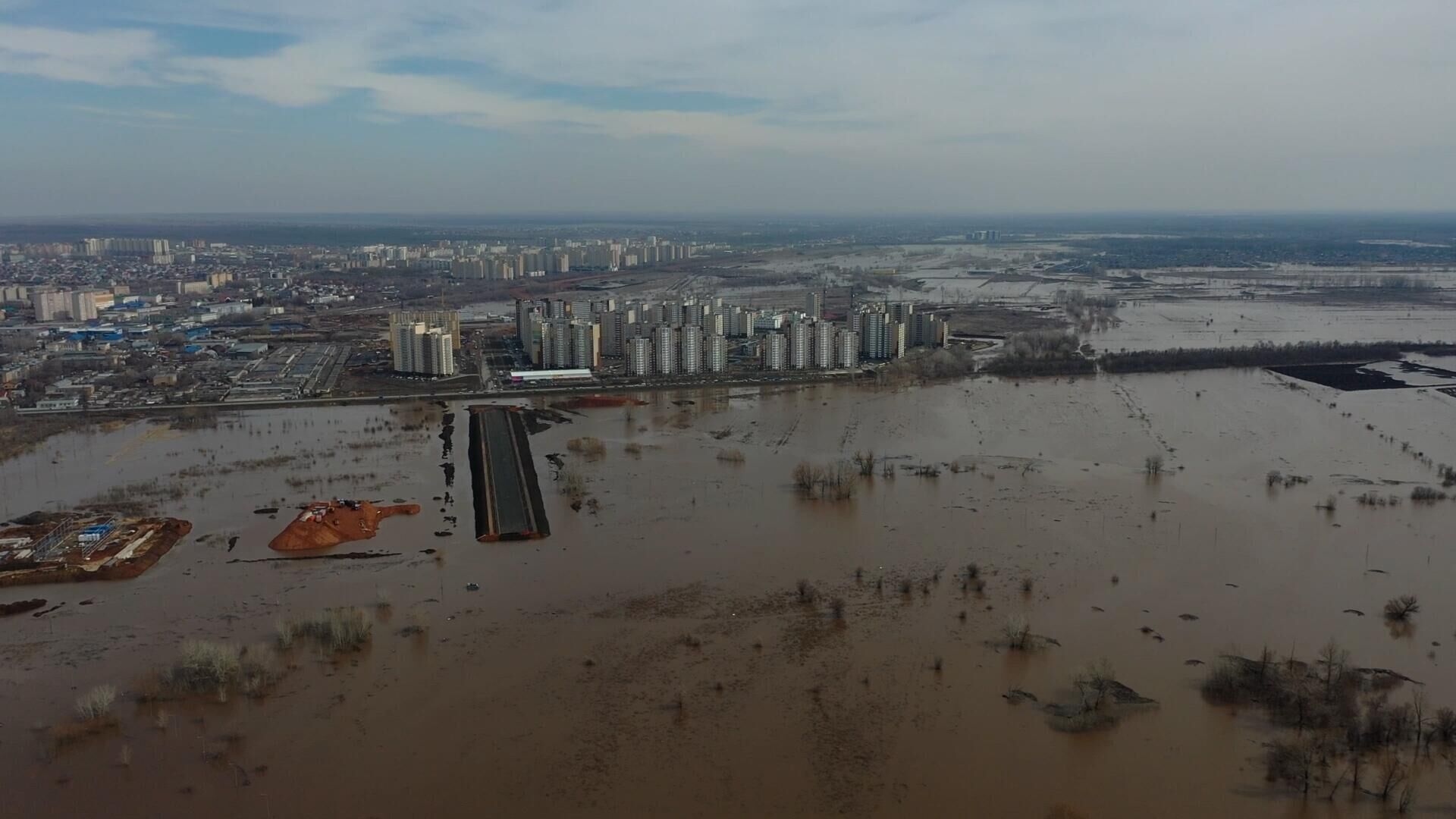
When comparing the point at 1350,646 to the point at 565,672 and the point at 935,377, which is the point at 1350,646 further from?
the point at 935,377

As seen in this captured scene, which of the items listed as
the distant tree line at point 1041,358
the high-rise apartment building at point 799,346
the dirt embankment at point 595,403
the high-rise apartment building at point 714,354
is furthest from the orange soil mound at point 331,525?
the distant tree line at point 1041,358

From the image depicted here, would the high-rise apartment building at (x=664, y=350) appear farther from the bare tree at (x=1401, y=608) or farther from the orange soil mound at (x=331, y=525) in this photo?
the bare tree at (x=1401, y=608)

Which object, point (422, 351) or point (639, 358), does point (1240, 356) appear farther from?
point (422, 351)

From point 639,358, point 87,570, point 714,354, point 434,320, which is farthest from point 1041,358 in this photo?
point 87,570

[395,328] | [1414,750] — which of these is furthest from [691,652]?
[395,328]

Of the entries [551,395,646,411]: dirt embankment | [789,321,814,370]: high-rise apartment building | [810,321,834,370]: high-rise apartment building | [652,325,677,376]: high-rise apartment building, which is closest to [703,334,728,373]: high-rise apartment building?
[652,325,677,376]: high-rise apartment building
